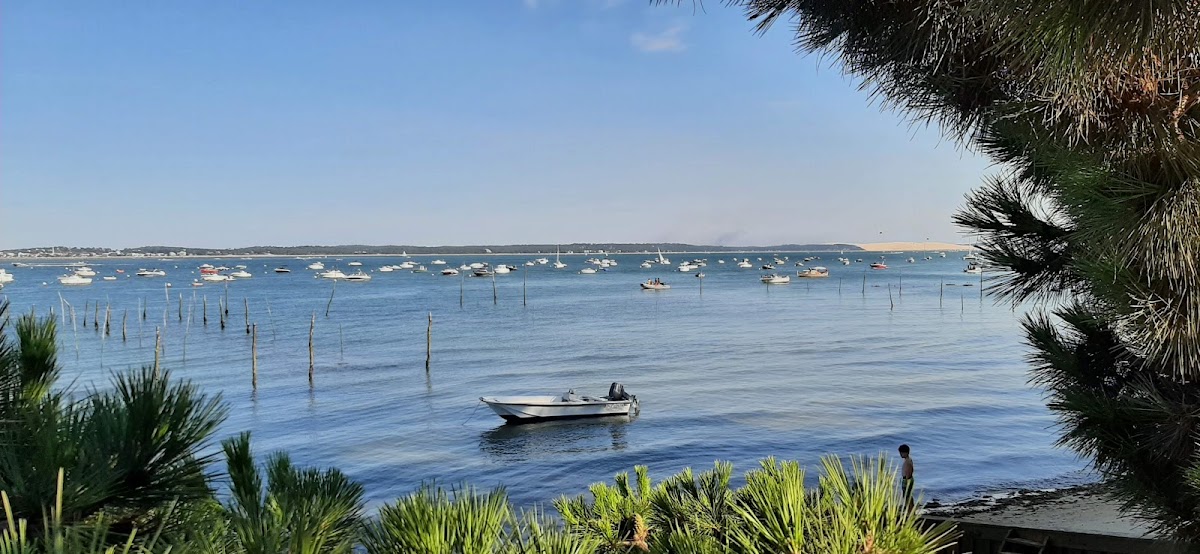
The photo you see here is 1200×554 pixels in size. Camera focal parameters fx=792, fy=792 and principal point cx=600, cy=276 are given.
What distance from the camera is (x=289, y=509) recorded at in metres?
2.90

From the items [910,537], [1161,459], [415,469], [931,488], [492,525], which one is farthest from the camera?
[415,469]

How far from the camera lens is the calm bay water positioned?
20.1 m

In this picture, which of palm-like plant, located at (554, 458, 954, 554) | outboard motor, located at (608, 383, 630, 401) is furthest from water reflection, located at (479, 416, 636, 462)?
palm-like plant, located at (554, 458, 954, 554)

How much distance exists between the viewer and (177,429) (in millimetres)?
2961

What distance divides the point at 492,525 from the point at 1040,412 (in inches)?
1072

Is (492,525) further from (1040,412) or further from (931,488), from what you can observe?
(1040,412)

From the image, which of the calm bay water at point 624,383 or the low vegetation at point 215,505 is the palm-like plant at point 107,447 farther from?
the calm bay water at point 624,383

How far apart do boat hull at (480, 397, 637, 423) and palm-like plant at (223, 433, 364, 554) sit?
20674 millimetres

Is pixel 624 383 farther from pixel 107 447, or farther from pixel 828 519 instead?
pixel 828 519

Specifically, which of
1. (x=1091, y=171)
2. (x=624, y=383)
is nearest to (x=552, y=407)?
(x=624, y=383)

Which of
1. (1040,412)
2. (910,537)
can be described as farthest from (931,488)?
(910,537)

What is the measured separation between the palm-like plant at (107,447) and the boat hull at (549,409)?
2161 centimetres

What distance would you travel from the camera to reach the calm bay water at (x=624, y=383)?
66.0 feet

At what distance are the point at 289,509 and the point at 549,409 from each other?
22211 millimetres
